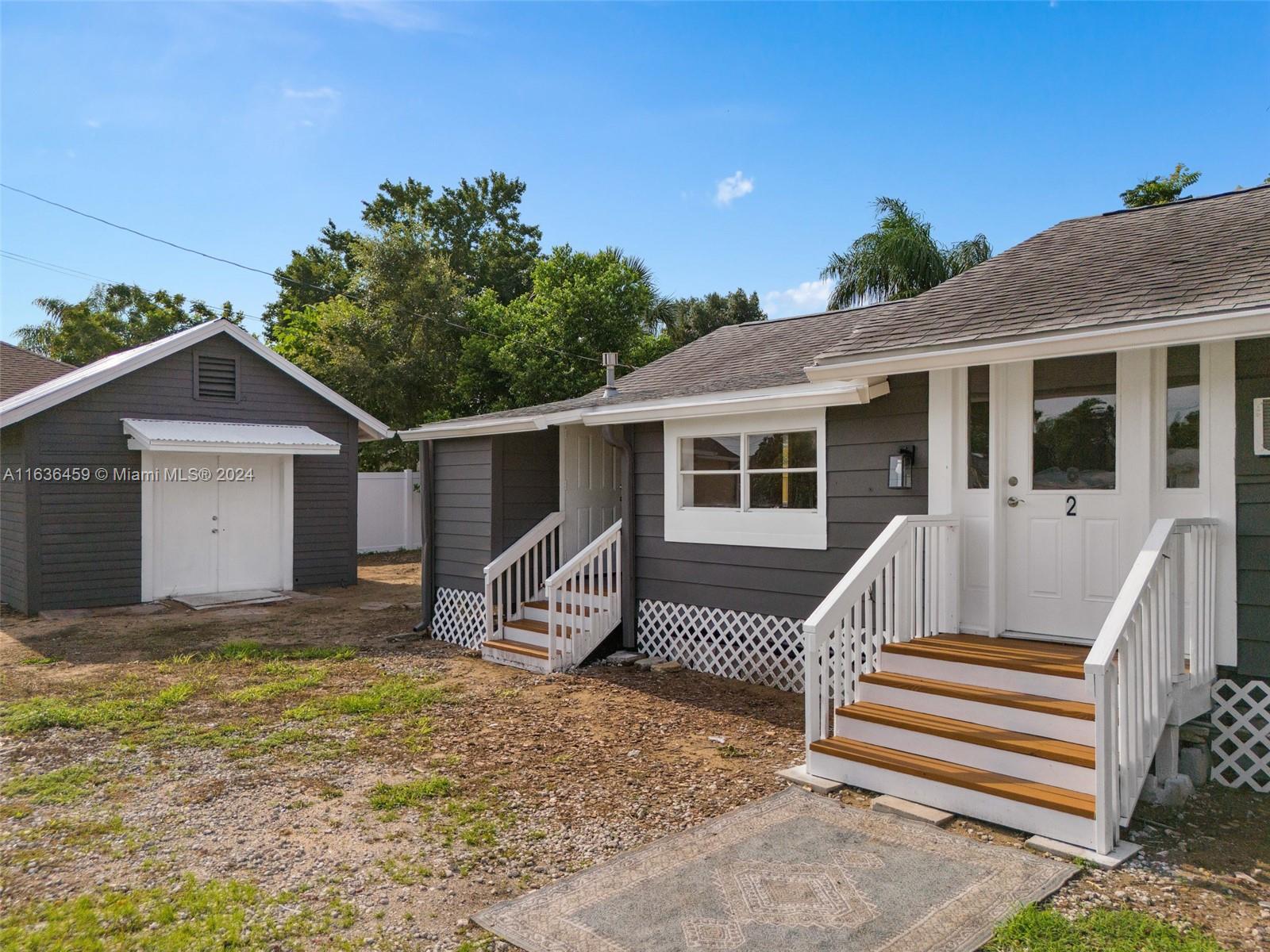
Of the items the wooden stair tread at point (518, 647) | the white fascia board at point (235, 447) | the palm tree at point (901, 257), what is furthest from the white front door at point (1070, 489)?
the palm tree at point (901, 257)

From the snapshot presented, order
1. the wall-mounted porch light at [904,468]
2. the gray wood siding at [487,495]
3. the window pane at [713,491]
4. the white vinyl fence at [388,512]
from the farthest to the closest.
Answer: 1. the white vinyl fence at [388,512]
2. the gray wood siding at [487,495]
3. the window pane at [713,491]
4. the wall-mounted porch light at [904,468]

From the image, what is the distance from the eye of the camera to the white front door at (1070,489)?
475cm

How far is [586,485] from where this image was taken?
9062 mm

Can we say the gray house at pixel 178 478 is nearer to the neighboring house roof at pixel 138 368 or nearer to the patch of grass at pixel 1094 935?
the neighboring house roof at pixel 138 368

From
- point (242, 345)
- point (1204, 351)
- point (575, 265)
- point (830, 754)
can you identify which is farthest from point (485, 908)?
point (575, 265)

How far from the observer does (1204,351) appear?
4.44 meters

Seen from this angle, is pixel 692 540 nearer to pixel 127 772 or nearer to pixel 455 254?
pixel 127 772

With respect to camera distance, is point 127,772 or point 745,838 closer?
point 745,838

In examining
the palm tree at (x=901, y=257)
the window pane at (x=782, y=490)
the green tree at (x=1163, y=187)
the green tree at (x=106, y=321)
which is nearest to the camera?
the window pane at (x=782, y=490)

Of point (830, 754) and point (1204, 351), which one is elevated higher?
point (1204, 351)

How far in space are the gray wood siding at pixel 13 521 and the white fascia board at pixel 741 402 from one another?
8.77m

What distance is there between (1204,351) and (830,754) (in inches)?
124

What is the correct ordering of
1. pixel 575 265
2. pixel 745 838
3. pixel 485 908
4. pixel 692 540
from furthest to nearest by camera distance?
1. pixel 575 265
2. pixel 692 540
3. pixel 745 838
4. pixel 485 908

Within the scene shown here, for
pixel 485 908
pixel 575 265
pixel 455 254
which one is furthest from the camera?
pixel 455 254
